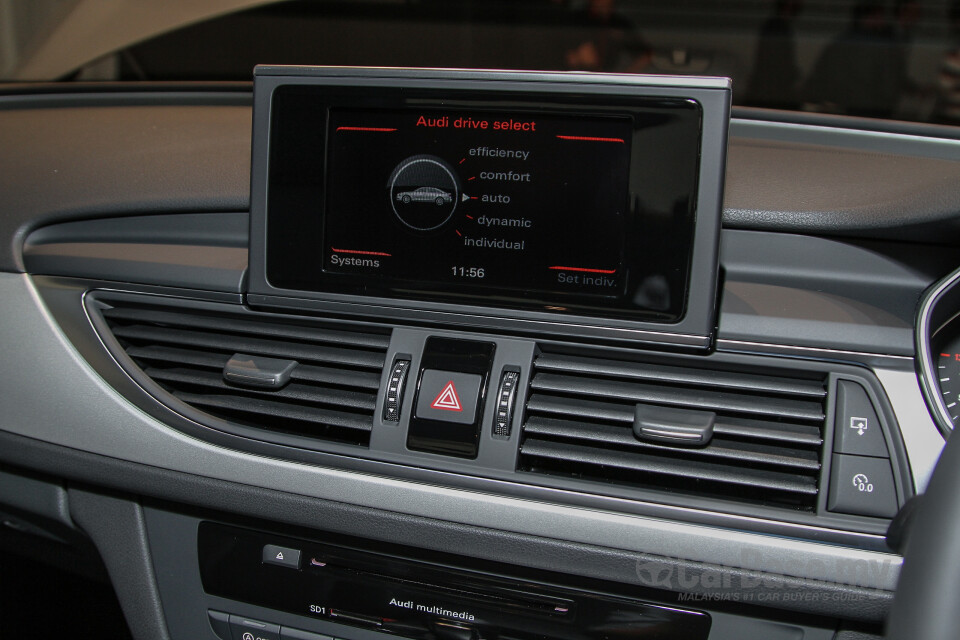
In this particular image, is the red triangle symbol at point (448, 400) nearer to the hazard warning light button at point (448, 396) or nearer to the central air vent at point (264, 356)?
the hazard warning light button at point (448, 396)

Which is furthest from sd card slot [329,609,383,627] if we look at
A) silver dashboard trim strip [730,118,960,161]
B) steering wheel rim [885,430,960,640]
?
silver dashboard trim strip [730,118,960,161]

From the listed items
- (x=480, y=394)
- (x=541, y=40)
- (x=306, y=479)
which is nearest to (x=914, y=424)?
(x=480, y=394)

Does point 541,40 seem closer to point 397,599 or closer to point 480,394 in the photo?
point 480,394

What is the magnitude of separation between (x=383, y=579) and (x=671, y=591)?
398 mm

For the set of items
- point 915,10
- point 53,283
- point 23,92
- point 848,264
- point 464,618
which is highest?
point 915,10

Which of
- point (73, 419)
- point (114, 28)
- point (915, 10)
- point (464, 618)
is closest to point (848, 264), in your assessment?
point (464, 618)

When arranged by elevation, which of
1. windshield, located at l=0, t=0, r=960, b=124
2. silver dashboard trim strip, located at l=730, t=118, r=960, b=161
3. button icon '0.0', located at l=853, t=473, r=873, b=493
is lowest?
button icon '0.0', located at l=853, t=473, r=873, b=493

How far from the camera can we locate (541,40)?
2.35 metres

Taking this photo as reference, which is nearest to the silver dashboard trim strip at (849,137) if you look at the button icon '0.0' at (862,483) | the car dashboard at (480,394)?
the car dashboard at (480,394)

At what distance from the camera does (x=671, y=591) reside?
3.22 ft

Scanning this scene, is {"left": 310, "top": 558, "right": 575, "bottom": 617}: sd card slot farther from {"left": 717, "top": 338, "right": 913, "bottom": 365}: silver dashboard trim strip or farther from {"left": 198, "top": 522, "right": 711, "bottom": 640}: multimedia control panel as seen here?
{"left": 717, "top": 338, "right": 913, "bottom": 365}: silver dashboard trim strip

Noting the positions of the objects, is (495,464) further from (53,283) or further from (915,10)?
(915,10)

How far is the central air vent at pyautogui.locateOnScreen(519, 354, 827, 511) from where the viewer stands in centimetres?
95

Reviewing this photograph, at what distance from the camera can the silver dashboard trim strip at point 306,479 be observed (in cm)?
90
